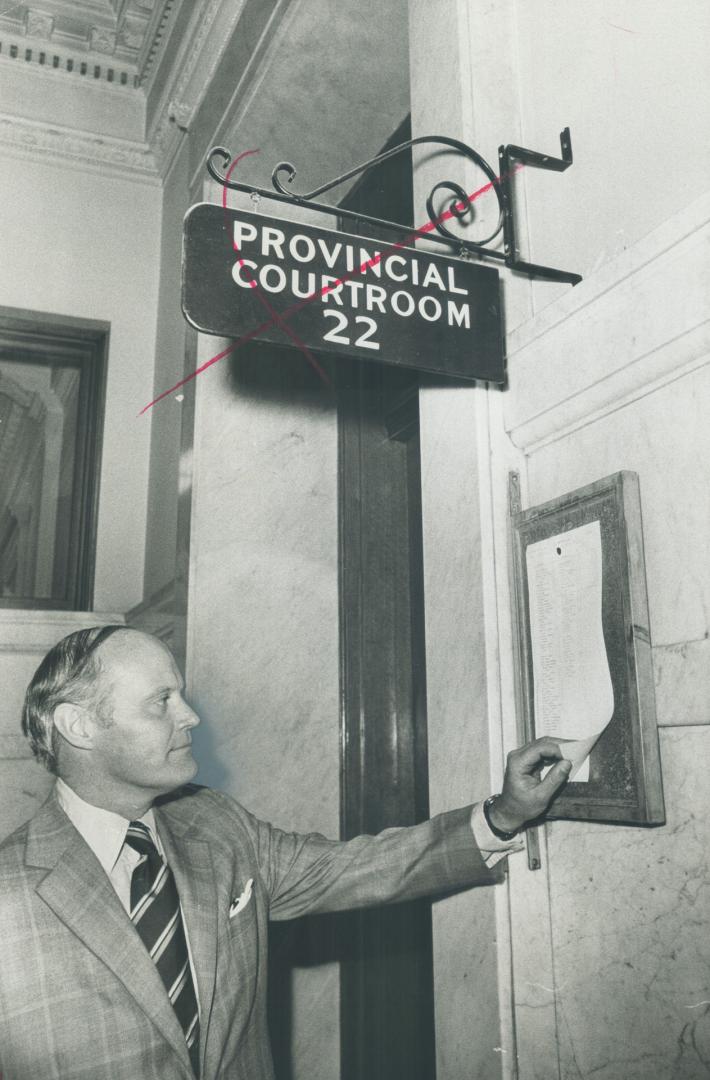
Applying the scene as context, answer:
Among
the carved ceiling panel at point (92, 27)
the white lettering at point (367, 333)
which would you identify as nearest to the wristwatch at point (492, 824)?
the white lettering at point (367, 333)

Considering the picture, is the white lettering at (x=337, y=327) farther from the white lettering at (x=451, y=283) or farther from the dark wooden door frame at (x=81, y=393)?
the dark wooden door frame at (x=81, y=393)

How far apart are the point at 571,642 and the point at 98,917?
1085mm

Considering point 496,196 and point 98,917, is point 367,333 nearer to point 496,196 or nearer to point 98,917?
point 496,196

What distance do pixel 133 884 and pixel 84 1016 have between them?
28 cm

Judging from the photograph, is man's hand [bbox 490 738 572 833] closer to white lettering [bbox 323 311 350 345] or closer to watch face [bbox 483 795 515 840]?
watch face [bbox 483 795 515 840]

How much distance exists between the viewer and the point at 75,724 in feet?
6.66

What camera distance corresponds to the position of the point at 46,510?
4.35m

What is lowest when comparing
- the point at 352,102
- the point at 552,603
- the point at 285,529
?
the point at 552,603

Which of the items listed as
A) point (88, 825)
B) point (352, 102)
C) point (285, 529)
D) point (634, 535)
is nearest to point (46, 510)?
point (285, 529)

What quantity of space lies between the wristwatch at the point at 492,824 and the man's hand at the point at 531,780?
0.04 meters

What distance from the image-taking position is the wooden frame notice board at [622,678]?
1.65m

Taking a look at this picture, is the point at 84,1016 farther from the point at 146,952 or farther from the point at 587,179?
the point at 587,179

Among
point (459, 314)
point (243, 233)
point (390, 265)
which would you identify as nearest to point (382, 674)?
point (459, 314)

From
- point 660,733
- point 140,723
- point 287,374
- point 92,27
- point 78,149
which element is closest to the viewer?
point 660,733
